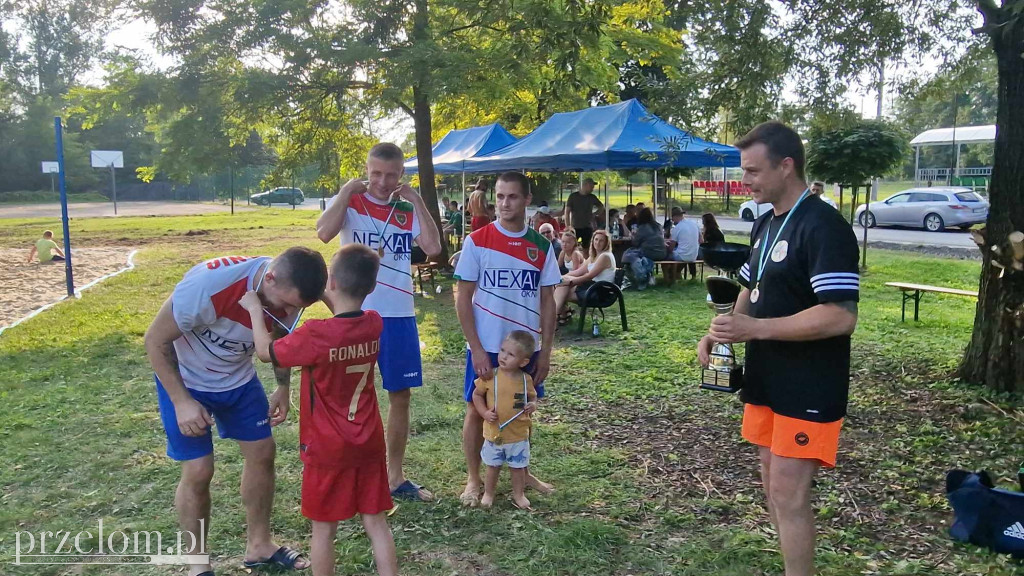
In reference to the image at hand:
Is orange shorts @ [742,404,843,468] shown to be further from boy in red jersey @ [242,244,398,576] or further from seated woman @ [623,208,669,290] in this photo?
seated woman @ [623,208,669,290]

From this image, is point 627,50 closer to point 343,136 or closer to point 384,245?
point 343,136

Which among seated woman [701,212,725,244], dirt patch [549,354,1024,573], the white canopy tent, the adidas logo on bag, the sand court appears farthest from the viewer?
the white canopy tent

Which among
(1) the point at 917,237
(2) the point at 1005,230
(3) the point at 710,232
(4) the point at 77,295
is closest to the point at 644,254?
(3) the point at 710,232

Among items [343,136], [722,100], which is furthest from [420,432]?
[343,136]

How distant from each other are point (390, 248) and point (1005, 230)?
4432mm

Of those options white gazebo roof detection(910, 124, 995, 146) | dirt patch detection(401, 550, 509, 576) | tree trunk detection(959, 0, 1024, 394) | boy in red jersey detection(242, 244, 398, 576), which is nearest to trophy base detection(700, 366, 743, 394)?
dirt patch detection(401, 550, 509, 576)

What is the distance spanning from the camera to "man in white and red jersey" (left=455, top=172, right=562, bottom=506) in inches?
149

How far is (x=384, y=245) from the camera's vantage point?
13.0 ft

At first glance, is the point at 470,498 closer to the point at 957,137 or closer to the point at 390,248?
the point at 390,248

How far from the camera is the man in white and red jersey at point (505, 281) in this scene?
379 centimetres

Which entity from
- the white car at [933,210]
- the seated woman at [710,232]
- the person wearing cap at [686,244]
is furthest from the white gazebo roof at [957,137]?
the person wearing cap at [686,244]

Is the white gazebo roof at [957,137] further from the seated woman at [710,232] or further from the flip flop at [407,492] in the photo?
the flip flop at [407,492]

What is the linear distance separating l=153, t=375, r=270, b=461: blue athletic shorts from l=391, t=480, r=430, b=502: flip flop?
3.60 feet

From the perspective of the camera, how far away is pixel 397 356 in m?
3.92
